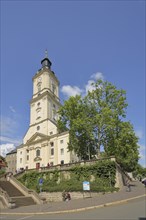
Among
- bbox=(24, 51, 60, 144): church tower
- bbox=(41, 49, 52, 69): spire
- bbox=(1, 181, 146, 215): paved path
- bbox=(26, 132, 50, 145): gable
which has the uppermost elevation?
bbox=(41, 49, 52, 69): spire

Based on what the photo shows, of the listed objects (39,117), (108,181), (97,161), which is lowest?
(108,181)

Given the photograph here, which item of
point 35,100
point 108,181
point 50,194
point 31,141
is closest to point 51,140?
point 31,141

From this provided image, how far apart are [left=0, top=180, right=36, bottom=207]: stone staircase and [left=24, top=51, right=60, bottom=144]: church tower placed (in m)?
23.0

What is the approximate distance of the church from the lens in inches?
1993

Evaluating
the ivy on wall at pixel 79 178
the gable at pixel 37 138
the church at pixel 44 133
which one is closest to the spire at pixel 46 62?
the church at pixel 44 133

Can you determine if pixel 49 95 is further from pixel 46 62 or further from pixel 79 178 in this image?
pixel 79 178

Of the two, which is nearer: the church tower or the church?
the church

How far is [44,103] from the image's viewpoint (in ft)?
186

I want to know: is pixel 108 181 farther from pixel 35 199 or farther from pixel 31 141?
pixel 31 141

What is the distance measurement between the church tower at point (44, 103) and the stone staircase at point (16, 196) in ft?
75.4

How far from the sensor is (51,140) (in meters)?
52.9

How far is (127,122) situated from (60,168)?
1240cm

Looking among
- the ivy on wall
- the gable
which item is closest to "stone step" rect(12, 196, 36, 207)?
the ivy on wall

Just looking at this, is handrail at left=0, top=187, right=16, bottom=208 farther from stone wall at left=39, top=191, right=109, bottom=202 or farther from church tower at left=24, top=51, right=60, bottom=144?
church tower at left=24, top=51, right=60, bottom=144
